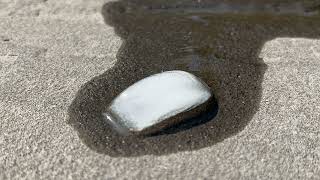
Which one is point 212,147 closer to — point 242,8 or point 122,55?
point 122,55

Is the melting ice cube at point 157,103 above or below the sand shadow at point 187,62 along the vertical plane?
above

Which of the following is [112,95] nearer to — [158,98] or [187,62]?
[158,98]

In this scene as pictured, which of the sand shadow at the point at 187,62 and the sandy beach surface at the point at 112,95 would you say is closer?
the sandy beach surface at the point at 112,95

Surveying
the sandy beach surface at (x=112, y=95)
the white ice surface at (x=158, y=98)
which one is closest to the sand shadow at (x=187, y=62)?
the sandy beach surface at (x=112, y=95)

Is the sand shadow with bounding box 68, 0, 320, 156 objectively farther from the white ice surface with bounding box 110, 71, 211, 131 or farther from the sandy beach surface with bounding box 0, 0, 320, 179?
the white ice surface with bounding box 110, 71, 211, 131

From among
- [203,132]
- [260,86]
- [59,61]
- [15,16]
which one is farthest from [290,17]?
[15,16]

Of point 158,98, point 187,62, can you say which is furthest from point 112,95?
point 187,62

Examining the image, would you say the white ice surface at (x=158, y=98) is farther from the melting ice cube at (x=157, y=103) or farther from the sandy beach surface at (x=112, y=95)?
the sandy beach surface at (x=112, y=95)

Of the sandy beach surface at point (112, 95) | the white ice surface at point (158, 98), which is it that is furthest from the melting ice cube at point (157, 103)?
the sandy beach surface at point (112, 95)
